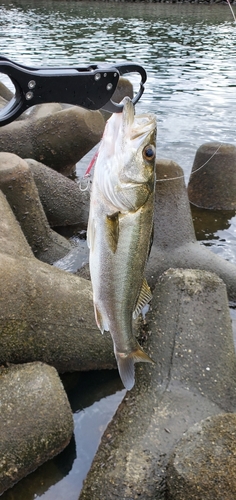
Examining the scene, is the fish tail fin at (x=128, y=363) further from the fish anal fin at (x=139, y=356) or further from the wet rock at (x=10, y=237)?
the wet rock at (x=10, y=237)

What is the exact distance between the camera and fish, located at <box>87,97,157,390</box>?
2.92 metres

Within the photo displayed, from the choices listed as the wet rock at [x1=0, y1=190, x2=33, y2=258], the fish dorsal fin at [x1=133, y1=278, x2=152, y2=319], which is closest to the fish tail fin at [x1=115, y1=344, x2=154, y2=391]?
the fish dorsal fin at [x1=133, y1=278, x2=152, y2=319]

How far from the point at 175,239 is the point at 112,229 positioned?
4.12 meters

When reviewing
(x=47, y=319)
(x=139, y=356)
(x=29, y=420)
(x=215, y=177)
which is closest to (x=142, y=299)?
(x=139, y=356)

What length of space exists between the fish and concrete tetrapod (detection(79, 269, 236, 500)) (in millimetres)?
953

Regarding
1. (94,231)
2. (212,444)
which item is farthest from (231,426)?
(94,231)

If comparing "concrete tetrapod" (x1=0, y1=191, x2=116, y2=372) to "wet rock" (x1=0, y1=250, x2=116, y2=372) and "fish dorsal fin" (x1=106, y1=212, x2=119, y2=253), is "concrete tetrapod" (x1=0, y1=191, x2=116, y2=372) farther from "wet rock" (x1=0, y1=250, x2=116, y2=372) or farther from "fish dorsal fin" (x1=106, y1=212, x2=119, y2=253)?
"fish dorsal fin" (x1=106, y1=212, x2=119, y2=253)

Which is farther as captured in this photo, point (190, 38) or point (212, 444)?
point (190, 38)

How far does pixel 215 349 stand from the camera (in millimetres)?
4691

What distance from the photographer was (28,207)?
6.75 meters

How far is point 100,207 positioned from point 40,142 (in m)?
7.04

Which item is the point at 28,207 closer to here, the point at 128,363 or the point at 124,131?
the point at 128,363

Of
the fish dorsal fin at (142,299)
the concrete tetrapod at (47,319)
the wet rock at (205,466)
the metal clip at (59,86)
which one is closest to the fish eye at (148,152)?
the metal clip at (59,86)

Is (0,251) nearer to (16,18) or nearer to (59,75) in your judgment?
(59,75)
